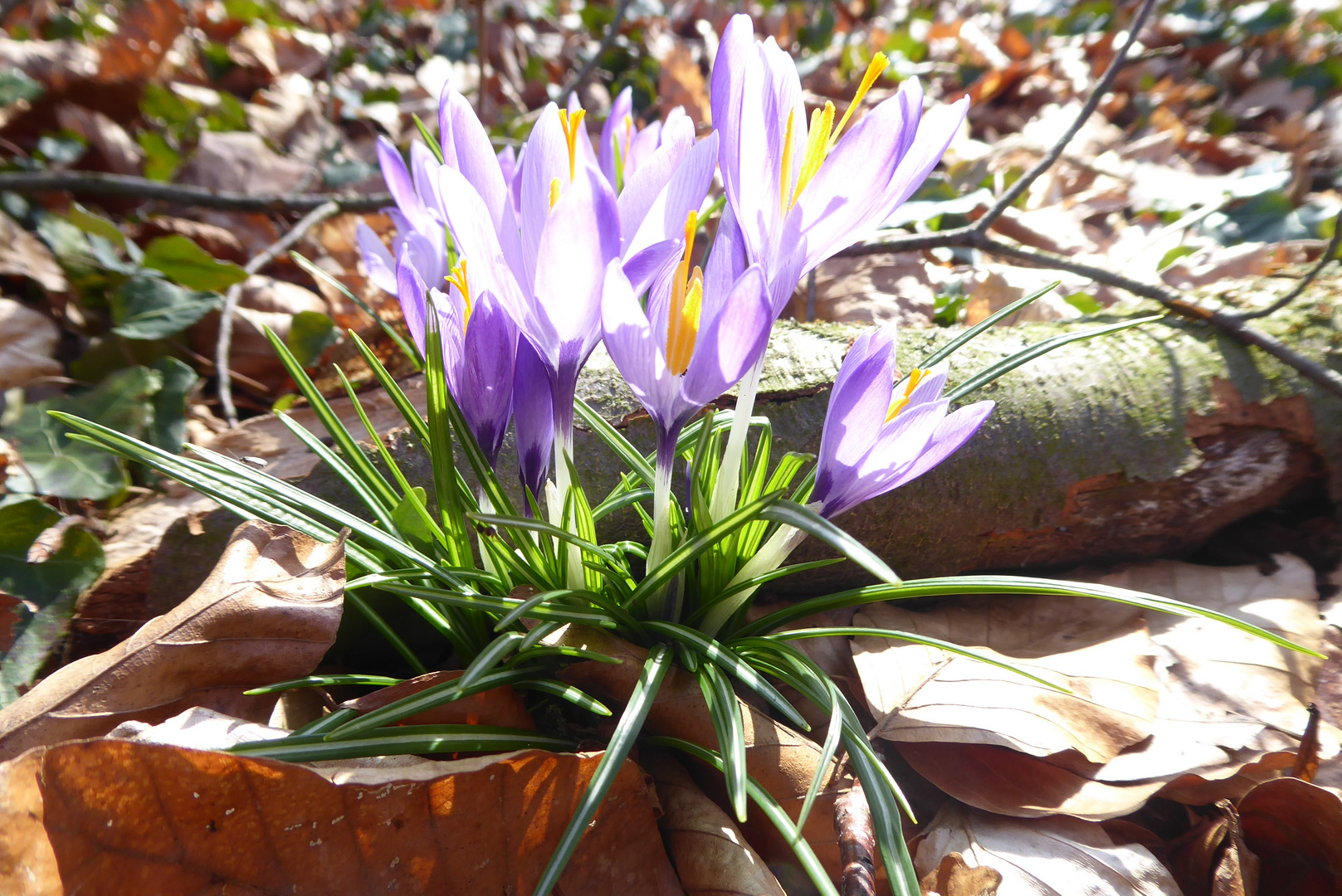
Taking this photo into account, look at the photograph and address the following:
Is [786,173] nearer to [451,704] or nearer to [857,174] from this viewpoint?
[857,174]

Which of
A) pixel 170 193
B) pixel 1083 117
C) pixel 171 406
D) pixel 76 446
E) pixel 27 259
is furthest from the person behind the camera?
pixel 170 193

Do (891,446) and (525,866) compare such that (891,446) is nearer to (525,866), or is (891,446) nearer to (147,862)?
(525,866)

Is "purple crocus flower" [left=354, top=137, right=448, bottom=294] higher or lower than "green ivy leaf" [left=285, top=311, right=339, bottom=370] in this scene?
higher

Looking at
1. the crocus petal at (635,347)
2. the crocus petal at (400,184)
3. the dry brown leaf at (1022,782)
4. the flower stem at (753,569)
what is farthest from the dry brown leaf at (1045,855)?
the crocus petal at (400,184)

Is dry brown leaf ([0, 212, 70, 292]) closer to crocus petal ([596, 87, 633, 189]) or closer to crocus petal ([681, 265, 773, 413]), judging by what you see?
crocus petal ([596, 87, 633, 189])

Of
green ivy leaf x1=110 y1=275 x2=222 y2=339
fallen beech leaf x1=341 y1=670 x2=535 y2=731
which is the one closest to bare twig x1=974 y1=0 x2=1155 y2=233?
fallen beech leaf x1=341 y1=670 x2=535 y2=731

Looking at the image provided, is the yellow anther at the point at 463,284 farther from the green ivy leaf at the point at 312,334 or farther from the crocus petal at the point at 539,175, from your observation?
the green ivy leaf at the point at 312,334

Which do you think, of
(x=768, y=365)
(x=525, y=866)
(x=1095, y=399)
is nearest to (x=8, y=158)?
(x=768, y=365)

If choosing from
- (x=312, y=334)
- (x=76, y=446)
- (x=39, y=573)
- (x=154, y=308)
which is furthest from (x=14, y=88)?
(x=39, y=573)
